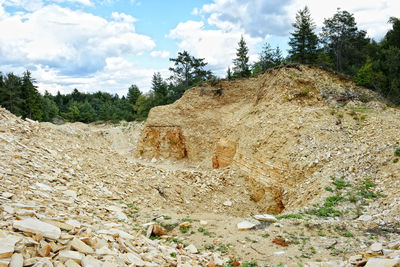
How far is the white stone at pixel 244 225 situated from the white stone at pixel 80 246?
4.02 meters

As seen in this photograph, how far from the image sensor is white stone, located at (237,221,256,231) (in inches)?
Answer: 265

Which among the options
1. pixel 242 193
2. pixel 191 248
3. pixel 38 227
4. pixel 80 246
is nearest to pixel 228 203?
pixel 242 193

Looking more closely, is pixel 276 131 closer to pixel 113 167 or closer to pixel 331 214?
pixel 331 214

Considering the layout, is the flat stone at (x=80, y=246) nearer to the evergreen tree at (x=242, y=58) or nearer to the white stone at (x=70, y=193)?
the white stone at (x=70, y=193)

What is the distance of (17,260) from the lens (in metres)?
3.26

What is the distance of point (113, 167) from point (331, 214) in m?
8.76

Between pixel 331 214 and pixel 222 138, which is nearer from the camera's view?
pixel 331 214

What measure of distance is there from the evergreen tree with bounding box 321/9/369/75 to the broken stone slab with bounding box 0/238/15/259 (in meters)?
40.3

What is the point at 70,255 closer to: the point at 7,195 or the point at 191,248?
the point at 7,195

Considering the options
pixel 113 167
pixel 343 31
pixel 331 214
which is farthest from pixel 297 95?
pixel 343 31

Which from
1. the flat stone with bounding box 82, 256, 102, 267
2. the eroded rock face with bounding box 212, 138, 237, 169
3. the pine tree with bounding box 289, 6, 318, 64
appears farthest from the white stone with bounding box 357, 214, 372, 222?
the pine tree with bounding box 289, 6, 318, 64

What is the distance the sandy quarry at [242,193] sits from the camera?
4.63 m

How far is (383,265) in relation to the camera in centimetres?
365

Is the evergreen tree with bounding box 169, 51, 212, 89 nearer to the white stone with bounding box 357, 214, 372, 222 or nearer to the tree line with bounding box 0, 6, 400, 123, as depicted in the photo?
the tree line with bounding box 0, 6, 400, 123
